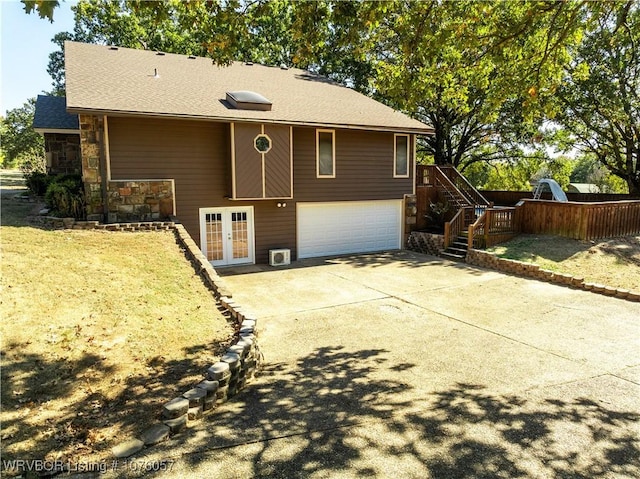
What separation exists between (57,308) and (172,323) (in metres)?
1.39

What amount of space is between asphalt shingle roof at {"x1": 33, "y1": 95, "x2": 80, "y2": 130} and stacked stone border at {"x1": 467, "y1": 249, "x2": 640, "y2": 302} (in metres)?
12.9

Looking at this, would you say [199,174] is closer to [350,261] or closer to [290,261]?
[290,261]

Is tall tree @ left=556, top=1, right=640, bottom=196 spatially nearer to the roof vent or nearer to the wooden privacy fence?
the wooden privacy fence

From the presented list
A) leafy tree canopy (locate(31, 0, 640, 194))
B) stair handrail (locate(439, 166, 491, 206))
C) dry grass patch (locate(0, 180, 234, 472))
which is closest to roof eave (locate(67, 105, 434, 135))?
leafy tree canopy (locate(31, 0, 640, 194))

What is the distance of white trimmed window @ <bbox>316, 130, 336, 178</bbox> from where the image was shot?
12930mm

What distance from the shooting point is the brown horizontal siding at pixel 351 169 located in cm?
1273

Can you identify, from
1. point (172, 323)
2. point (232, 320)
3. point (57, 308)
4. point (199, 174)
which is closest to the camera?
point (57, 308)

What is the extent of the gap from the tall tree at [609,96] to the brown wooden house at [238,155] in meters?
8.92

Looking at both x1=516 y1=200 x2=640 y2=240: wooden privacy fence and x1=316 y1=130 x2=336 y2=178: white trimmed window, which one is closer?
x1=516 y1=200 x2=640 y2=240: wooden privacy fence

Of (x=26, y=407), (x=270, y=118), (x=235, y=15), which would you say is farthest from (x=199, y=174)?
(x=26, y=407)

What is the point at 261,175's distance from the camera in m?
11.4

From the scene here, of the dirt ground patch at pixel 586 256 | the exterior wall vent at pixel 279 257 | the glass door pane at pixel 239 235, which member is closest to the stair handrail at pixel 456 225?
the dirt ground patch at pixel 586 256

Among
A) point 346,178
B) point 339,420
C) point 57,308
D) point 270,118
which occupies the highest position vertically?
point 270,118

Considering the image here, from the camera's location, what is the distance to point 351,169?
1353 cm
